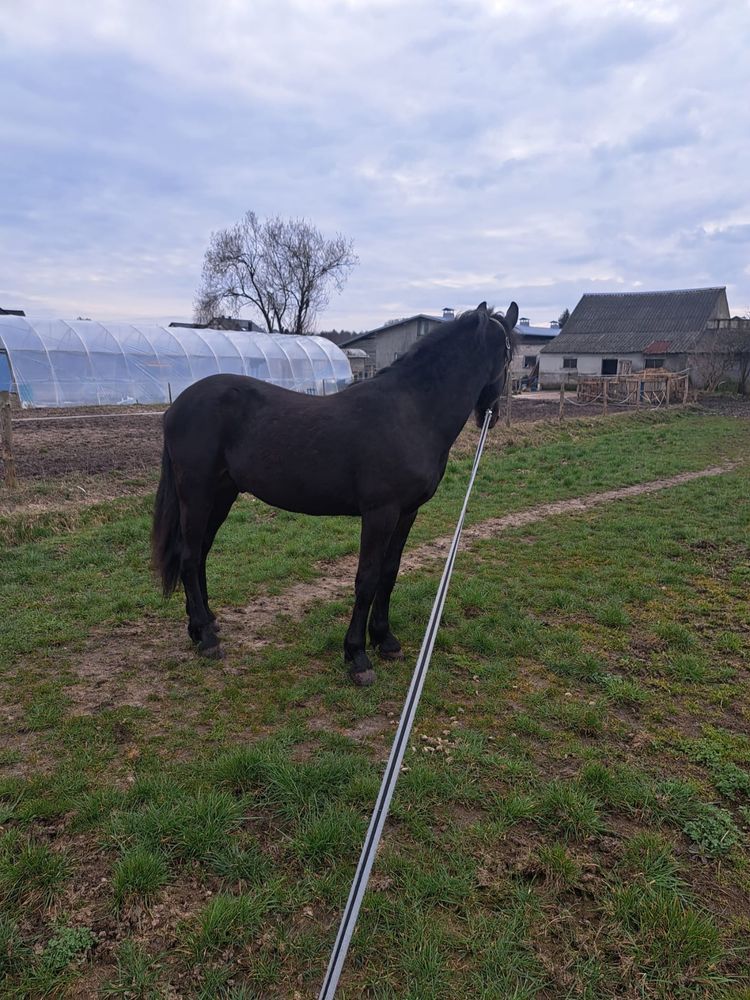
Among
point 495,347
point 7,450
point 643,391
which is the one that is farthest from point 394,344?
point 495,347

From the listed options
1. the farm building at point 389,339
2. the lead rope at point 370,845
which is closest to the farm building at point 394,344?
the farm building at point 389,339

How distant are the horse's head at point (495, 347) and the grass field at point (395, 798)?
1.77m

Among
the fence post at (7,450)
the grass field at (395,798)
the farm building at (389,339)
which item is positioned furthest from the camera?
the farm building at (389,339)

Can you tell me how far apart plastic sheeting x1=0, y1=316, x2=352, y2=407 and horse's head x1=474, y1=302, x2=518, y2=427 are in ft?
75.6

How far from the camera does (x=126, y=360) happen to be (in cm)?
2538

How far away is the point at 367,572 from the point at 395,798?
1.43m

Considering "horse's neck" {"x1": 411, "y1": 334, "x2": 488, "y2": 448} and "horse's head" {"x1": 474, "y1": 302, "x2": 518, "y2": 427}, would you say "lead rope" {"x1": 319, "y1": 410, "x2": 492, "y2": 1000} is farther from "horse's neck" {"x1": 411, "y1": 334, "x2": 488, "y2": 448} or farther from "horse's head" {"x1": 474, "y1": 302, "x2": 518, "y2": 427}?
"horse's head" {"x1": 474, "y1": 302, "x2": 518, "y2": 427}

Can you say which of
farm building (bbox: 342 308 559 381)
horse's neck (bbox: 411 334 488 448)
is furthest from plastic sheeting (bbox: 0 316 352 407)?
horse's neck (bbox: 411 334 488 448)

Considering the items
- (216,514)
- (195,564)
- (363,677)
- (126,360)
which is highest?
(126,360)

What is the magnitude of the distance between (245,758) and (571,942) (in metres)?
1.61

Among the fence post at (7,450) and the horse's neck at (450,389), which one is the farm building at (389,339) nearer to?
the fence post at (7,450)

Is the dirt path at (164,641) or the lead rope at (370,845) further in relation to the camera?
the dirt path at (164,641)

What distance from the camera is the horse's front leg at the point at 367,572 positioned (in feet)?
12.3

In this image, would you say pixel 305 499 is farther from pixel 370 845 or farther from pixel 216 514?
pixel 370 845
